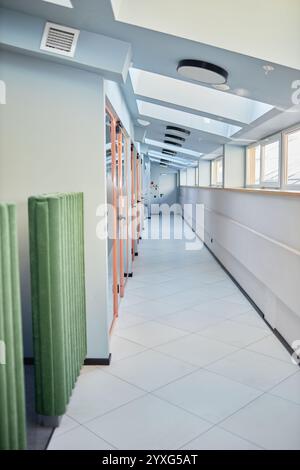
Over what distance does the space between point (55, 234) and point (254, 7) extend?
229 centimetres

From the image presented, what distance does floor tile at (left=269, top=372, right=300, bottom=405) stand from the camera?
3055mm

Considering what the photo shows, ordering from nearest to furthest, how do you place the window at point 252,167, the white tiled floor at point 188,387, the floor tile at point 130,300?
the white tiled floor at point 188,387
the floor tile at point 130,300
the window at point 252,167

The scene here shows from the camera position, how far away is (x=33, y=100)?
11.3 ft

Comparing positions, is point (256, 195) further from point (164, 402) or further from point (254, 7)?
point (164, 402)

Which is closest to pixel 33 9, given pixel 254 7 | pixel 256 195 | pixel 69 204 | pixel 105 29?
pixel 105 29

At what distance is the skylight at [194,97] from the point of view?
5.92 metres

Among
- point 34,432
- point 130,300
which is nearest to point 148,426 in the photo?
point 34,432

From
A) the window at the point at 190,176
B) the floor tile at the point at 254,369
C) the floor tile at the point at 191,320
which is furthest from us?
the window at the point at 190,176

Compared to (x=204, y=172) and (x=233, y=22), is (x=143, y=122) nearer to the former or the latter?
(x=233, y=22)

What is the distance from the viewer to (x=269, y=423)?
2715mm

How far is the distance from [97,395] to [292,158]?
4497 mm

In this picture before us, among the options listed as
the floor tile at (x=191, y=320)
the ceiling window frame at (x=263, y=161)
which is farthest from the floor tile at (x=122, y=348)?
the ceiling window frame at (x=263, y=161)

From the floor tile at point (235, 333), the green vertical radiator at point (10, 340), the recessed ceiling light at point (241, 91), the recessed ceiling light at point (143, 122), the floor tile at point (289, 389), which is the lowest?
the floor tile at point (289, 389)

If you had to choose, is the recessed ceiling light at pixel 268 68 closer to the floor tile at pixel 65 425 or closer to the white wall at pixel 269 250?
the white wall at pixel 269 250
